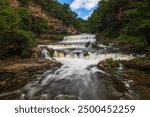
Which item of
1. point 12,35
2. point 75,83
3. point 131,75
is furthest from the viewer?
point 12,35

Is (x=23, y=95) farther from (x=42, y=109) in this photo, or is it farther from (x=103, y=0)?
(x=103, y=0)

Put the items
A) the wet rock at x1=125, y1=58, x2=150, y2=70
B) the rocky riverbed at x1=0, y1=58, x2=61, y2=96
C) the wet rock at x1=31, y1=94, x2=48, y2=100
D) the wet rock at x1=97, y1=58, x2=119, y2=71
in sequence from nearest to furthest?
the wet rock at x1=31, y1=94, x2=48, y2=100
the rocky riverbed at x1=0, y1=58, x2=61, y2=96
the wet rock at x1=125, y1=58, x2=150, y2=70
the wet rock at x1=97, y1=58, x2=119, y2=71

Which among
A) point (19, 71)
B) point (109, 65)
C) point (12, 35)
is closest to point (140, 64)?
point (109, 65)

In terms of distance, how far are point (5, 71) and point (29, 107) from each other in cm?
1137

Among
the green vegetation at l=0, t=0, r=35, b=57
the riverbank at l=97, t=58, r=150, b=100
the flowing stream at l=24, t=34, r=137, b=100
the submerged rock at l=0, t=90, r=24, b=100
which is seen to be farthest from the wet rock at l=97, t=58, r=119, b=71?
the submerged rock at l=0, t=90, r=24, b=100

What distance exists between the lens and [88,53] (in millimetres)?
26469

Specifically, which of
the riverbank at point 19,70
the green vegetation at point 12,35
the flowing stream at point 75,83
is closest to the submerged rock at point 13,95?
the flowing stream at point 75,83

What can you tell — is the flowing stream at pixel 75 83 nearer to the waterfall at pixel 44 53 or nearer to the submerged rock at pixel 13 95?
the submerged rock at pixel 13 95

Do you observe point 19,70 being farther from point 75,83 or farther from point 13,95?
point 13,95

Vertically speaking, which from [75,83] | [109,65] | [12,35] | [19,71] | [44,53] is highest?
[12,35]

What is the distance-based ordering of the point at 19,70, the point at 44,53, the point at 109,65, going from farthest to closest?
the point at 44,53 → the point at 109,65 → the point at 19,70

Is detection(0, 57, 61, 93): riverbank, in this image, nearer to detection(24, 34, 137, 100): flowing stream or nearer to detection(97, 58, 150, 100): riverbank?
detection(24, 34, 137, 100): flowing stream

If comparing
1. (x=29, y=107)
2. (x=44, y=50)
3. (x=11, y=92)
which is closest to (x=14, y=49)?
(x=44, y=50)

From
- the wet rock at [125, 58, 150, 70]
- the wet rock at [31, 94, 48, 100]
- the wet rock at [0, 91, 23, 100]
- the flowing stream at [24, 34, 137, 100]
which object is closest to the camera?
the wet rock at [31, 94, 48, 100]
